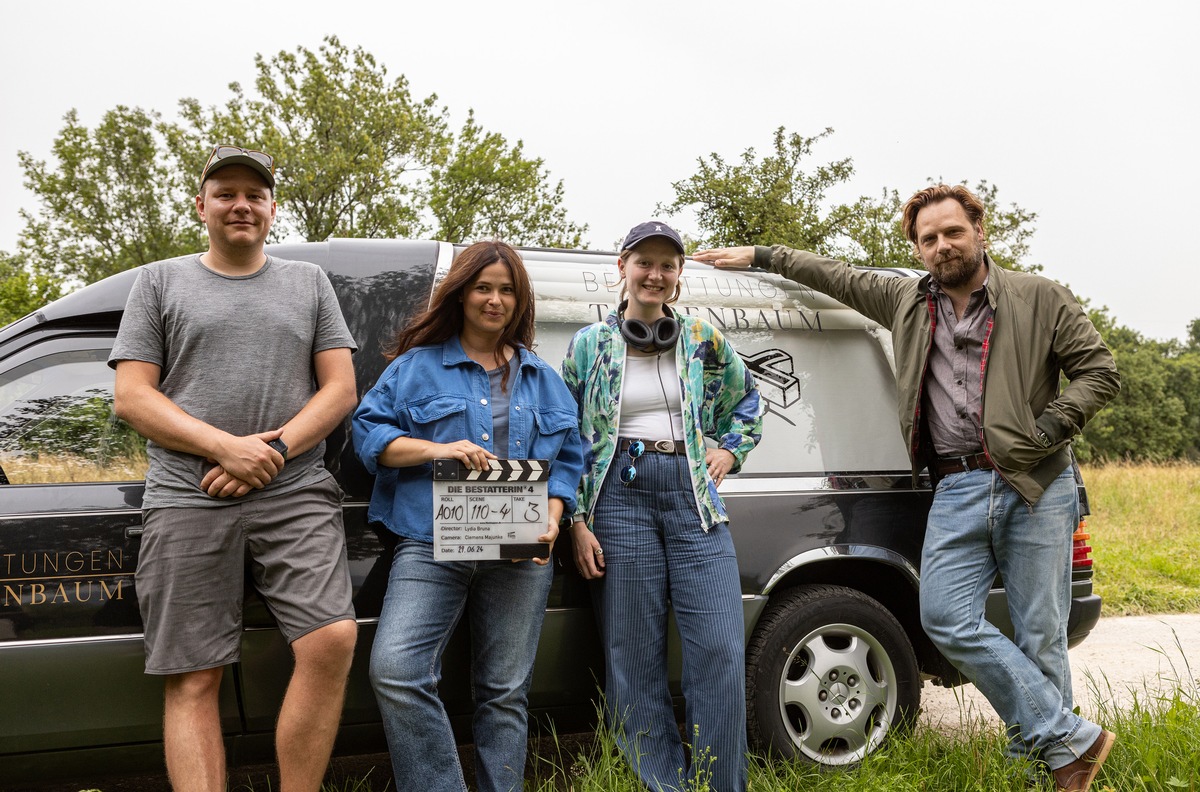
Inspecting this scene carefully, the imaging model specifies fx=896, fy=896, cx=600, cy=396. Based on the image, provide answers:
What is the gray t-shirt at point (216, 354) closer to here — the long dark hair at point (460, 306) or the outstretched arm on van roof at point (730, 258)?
the long dark hair at point (460, 306)

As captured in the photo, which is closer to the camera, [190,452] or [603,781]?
[190,452]

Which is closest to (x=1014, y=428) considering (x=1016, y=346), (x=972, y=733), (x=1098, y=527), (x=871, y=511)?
(x=1016, y=346)

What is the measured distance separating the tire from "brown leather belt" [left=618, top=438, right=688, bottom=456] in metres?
0.83

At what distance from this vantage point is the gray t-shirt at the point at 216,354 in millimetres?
2654

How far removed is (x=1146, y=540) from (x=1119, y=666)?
15.7 ft

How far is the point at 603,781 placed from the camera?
10.1ft

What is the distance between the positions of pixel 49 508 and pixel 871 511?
294 cm

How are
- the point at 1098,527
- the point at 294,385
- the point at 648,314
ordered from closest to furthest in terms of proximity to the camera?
the point at 294,385 → the point at 648,314 → the point at 1098,527

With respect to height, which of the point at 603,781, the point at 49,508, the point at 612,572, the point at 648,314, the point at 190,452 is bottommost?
the point at 603,781

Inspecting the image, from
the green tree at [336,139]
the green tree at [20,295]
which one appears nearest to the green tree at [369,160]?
the green tree at [336,139]

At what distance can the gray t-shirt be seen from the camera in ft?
8.71

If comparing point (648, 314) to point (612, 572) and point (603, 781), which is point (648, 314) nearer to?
point (612, 572)

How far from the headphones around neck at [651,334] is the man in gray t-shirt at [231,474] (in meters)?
0.98

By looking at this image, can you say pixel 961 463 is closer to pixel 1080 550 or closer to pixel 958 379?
pixel 958 379
